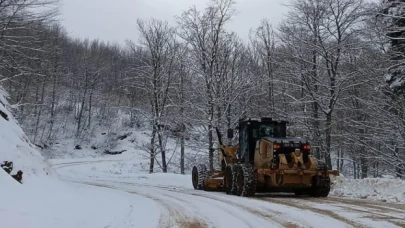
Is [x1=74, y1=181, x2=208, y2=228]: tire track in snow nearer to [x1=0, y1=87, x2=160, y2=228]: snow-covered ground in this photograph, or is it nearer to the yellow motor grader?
[x1=0, y1=87, x2=160, y2=228]: snow-covered ground

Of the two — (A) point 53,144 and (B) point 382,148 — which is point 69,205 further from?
(A) point 53,144

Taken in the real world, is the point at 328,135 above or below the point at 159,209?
above

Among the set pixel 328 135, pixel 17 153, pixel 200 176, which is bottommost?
pixel 200 176

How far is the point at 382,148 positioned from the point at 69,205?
2136 centimetres

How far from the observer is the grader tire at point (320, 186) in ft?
43.5

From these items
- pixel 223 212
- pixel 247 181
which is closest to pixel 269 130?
pixel 247 181

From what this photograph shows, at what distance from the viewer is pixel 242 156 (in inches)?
632

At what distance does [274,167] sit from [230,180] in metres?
2.28

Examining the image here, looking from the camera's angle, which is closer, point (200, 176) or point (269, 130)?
point (269, 130)

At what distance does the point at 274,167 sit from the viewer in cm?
1338

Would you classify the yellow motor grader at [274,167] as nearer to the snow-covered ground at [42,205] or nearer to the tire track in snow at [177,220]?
the snow-covered ground at [42,205]

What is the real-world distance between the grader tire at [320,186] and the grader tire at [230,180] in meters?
2.63

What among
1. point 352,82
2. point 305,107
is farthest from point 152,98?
point 352,82

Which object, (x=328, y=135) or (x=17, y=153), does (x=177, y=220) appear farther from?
(x=328, y=135)
